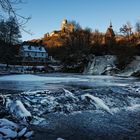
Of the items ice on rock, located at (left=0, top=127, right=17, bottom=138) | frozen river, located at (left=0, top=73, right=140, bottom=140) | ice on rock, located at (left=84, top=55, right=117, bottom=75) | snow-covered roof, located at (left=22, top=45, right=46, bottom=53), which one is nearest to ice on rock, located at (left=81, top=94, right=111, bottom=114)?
frozen river, located at (left=0, top=73, right=140, bottom=140)

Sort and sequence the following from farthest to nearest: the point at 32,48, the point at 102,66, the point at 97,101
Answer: the point at 32,48, the point at 102,66, the point at 97,101

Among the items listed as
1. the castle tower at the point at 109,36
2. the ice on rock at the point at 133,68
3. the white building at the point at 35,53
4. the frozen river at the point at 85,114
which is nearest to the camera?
the frozen river at the point at 85,114

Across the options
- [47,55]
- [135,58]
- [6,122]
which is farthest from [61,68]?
[6,122]

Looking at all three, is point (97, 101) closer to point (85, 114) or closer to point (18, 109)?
point (85, 114)

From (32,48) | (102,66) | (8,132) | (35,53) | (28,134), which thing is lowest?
(28,134)

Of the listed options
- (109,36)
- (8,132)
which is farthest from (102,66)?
(8,132)

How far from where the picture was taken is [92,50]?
6575 centimetres

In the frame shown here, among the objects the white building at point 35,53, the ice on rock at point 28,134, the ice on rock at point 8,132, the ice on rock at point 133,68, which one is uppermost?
the white building at point 35,53

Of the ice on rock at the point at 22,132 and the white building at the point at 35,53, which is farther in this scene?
the white building at the point at 35,53

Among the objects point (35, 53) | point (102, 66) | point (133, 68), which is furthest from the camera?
point (35, 53)

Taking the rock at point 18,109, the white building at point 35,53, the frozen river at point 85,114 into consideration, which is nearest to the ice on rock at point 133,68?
the frozen river at point 85,114

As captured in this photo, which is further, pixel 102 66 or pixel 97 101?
pixel 102 66

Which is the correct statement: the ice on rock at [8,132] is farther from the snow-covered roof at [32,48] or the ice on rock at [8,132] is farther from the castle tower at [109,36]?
the snow-covered roof at [32,48]

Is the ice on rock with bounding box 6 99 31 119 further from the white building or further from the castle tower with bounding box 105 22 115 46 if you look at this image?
the white building
